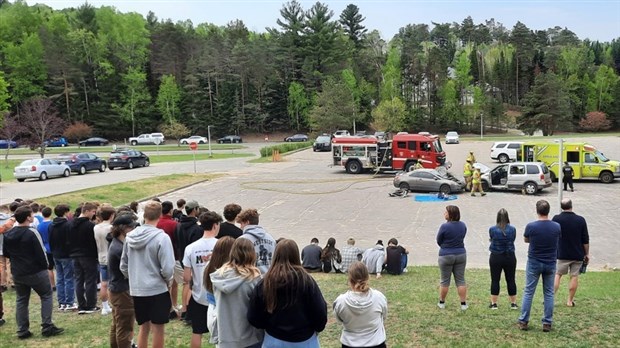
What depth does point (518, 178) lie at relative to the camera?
2708 cm

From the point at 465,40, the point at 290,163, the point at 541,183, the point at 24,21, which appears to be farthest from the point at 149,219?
the point at 465,40

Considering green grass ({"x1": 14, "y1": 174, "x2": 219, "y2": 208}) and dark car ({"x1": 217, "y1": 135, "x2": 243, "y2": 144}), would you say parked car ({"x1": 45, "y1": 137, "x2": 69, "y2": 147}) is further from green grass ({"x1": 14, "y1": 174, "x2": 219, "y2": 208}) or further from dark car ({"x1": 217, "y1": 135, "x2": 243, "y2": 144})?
green grass ({"x1": 14, "y1": 174, "x2": 219, "y2": 208})

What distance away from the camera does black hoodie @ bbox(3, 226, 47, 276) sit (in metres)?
7.30

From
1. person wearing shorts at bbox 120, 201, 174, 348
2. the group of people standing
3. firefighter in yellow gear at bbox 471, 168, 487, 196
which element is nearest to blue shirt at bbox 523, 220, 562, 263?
the group of people standing

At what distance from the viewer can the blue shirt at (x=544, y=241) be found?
7.19m

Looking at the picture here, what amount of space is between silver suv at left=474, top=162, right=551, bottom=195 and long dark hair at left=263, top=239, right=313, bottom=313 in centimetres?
2511

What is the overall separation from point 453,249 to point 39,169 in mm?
32627

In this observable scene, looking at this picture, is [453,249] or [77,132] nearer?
[453,249]

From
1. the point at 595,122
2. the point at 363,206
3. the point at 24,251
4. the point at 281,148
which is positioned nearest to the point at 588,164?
the point at 363,206

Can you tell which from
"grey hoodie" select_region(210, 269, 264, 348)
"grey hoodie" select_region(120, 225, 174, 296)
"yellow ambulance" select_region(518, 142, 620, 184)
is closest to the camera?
"grey hoodie" select_region(210, 269, 264, 348)

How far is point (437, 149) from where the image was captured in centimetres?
3503

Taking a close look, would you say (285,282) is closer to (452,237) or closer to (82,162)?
(452,237)

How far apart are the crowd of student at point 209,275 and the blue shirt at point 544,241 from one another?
0.5 inches

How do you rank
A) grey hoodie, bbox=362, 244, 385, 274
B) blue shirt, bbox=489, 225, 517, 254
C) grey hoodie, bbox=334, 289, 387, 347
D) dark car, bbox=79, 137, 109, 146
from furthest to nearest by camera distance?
dark car, bbox=79, 137, 109, 146, grey hoodie, bbox=362, 244, 385, 274, blue shirt, bbox=489, 225, 517, 254, grey hoodie, bbox=334, 289, 387, 347
